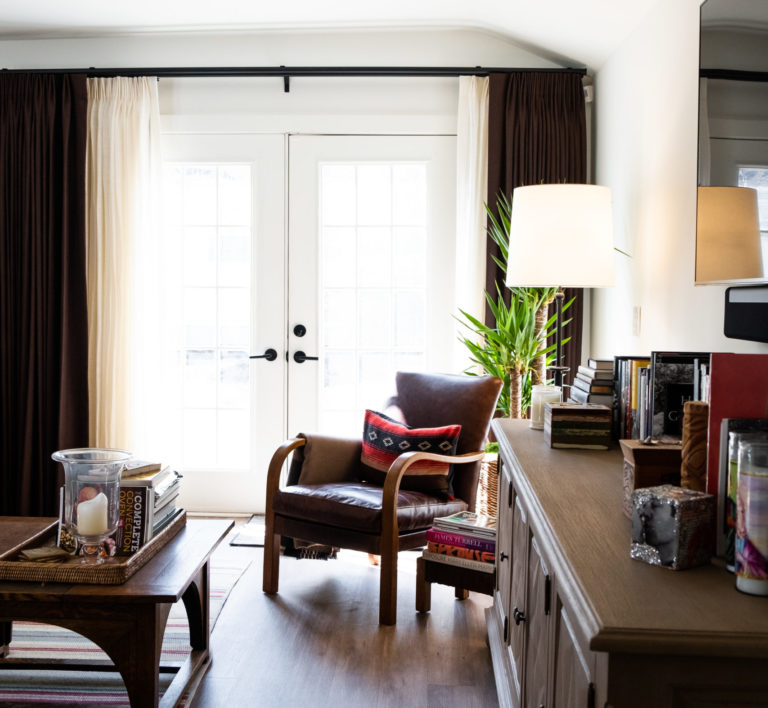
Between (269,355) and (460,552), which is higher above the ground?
(269,355)

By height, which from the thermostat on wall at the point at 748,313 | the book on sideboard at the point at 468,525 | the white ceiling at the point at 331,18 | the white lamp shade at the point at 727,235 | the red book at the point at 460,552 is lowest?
the red book at the point at 460,552

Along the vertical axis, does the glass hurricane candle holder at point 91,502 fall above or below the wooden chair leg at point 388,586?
above

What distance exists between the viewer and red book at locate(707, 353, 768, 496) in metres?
1.26

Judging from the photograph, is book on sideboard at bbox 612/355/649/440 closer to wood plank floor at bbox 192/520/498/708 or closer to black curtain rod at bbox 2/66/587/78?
wood plank floor at bbox 192/520/498/708

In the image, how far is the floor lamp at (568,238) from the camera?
2.96 m

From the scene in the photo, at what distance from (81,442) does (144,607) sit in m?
2.47

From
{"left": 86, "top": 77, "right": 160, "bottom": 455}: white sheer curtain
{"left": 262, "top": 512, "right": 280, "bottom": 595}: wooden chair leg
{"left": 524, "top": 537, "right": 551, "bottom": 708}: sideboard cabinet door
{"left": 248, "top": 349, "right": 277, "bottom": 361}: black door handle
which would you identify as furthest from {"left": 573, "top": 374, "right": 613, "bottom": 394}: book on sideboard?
{"left": 86, "top": 77, "right": 160, "bottom": 455}: white sheer curtain

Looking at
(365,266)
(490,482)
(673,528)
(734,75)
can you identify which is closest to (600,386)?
(734,75)

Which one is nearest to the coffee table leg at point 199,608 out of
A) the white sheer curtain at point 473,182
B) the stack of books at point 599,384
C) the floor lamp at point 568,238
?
the stack of books at point 599,384

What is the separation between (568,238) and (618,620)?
2151 millimetres

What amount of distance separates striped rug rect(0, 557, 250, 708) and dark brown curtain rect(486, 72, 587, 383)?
7.22 ft

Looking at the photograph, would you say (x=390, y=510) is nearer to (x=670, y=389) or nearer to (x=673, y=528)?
(x=670, y=389)

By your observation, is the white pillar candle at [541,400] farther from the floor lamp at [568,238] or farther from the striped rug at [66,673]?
the striped rug at [66,673]

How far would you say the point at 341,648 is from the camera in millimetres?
2791
